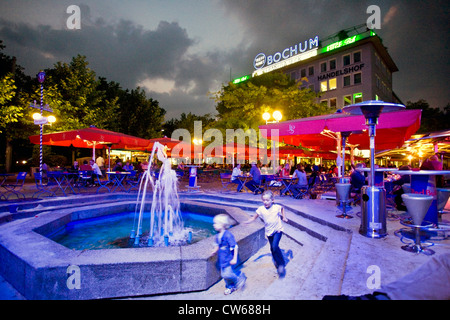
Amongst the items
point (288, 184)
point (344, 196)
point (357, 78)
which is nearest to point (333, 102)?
point (357, 78)

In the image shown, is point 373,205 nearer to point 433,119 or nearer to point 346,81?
point 346,81

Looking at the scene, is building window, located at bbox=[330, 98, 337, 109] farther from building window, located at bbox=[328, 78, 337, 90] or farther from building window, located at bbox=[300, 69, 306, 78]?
building window, located at bbox=[300, 69, 306, 78]

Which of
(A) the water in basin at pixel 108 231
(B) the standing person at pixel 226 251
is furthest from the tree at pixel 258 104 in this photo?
(B) the standing person at pixel 226 251

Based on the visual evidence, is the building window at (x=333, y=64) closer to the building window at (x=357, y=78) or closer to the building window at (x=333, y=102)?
the building window at (x=357, y=78)

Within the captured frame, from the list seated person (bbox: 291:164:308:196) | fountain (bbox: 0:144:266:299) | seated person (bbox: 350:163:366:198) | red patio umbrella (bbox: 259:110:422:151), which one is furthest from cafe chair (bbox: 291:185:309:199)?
fountain (bbox: 0:144:266:299)

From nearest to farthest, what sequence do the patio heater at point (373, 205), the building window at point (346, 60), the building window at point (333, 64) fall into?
the patio heater at point (373, 205)
the building window at point (346, 60)
the building window at point (333, 64)

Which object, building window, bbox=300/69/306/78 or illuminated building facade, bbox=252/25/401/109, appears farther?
building window, bbox=300/69/306/78

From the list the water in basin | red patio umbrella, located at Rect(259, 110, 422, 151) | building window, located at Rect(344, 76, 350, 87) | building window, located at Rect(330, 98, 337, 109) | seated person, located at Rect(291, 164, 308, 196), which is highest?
building window, located at Rect(344, 76, 350, 87)

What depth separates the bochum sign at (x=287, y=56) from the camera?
127ft

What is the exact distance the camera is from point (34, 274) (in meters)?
3.01

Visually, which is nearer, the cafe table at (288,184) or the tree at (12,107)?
the cafe table at (288,184)

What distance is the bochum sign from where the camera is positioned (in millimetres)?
38625
